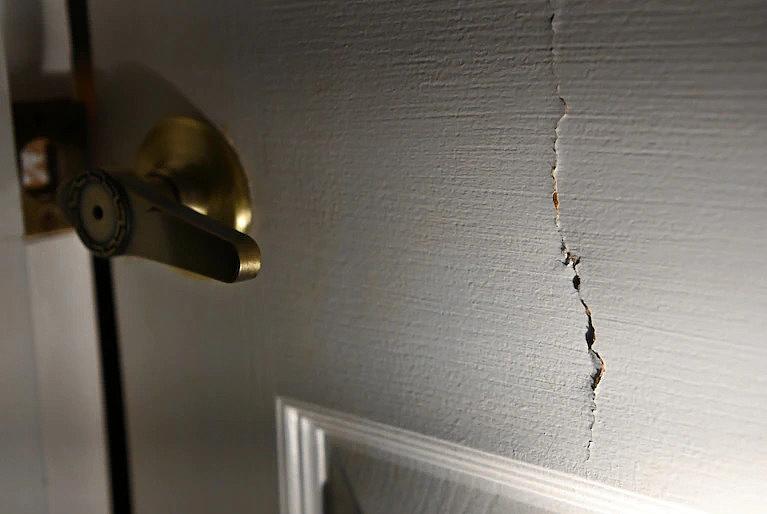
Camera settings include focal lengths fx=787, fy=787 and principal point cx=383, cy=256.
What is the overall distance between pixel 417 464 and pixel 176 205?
0.55 feet

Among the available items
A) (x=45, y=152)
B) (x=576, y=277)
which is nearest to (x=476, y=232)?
(x=576, y=277)

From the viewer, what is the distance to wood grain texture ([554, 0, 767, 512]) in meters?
0.27

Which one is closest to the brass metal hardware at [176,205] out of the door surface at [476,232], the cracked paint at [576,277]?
the door surface at [476,232]

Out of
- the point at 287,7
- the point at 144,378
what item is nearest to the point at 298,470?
the point at 144,378

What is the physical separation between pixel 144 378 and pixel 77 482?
8 centimetres

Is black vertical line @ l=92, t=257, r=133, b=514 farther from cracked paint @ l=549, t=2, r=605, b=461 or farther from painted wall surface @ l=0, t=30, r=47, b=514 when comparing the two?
cracked paint @ l=549, t=2, r=605, b=461

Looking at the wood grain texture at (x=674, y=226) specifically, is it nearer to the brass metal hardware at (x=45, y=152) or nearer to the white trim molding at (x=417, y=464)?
the white trim molding at (x=417, y=464)

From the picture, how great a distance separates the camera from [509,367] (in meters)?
0.34

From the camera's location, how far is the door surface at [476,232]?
28cm

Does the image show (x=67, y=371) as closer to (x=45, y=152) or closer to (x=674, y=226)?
(x=45, y=152)

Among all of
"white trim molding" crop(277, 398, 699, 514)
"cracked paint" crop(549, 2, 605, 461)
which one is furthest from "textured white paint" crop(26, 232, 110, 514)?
"cracked paint" crop(549, 2, 605, 461)

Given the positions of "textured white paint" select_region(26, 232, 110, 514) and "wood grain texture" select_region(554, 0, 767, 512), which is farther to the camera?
"textured white paint" select_region(26, 232, 110, 514)

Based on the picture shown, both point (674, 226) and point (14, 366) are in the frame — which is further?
point (14, 366)

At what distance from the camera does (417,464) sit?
378 mm
